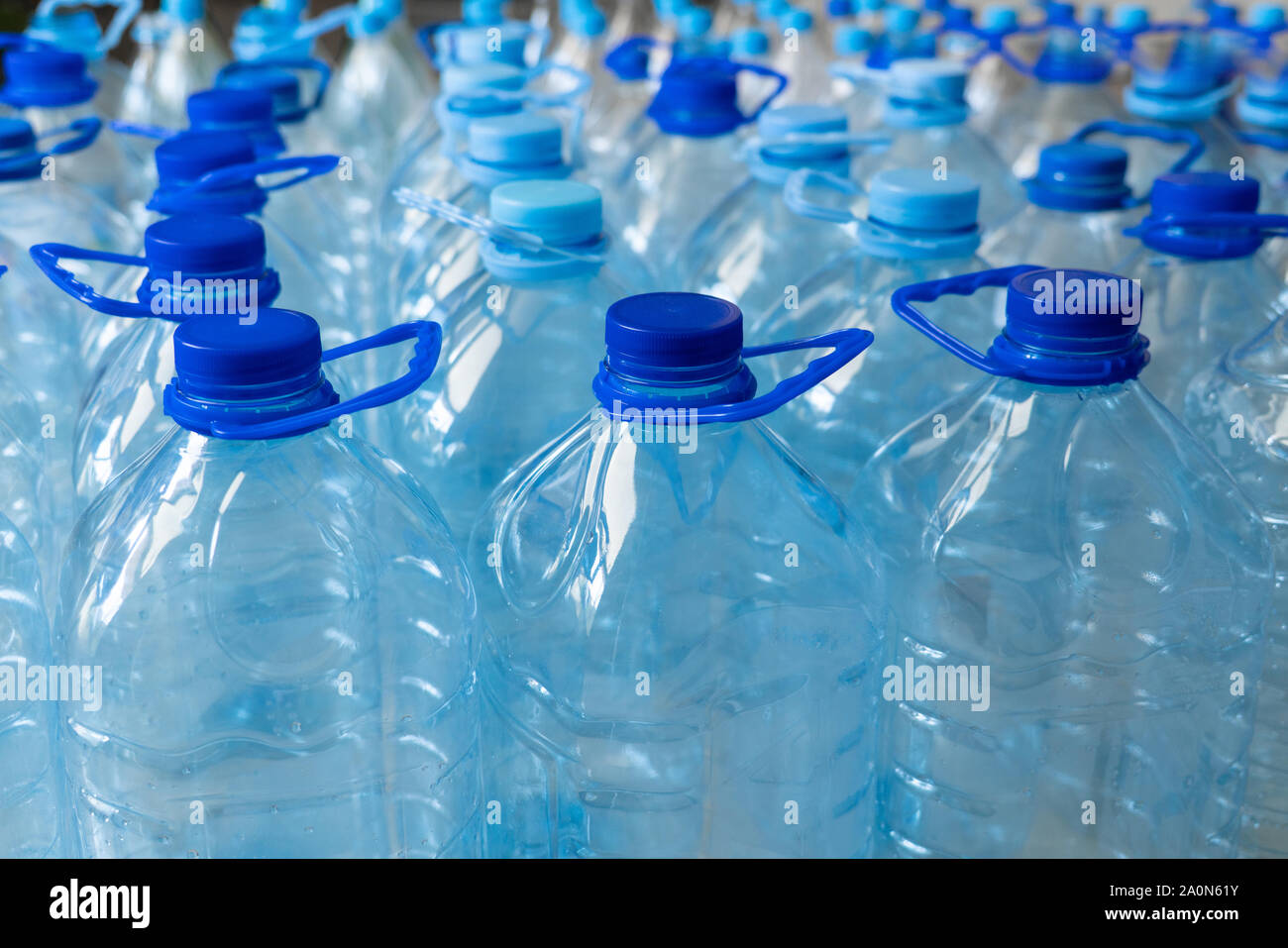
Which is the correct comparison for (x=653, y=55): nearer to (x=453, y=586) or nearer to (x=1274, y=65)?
(x=1274, y=65)

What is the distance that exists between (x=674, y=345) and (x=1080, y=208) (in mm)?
690

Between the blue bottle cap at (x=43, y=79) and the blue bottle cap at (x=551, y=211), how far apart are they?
896mm

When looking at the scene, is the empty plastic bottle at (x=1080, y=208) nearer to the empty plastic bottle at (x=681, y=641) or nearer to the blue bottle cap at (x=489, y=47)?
the empty plastic bottle at (x=681, y=641)

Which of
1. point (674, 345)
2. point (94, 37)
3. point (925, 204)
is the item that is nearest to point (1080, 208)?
point (925, 204)

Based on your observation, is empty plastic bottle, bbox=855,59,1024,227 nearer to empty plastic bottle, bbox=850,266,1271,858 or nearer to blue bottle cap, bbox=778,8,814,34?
blue bottle cap, bbox=778,8,814,34

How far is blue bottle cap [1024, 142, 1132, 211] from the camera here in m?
1.40

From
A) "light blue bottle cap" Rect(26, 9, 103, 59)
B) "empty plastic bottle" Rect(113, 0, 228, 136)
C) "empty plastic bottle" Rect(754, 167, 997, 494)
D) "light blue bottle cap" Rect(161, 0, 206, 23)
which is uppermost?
"light blue bottle cap" Rect(161, 0, 206, 23)

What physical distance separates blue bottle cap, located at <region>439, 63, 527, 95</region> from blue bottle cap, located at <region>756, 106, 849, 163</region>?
0.37m

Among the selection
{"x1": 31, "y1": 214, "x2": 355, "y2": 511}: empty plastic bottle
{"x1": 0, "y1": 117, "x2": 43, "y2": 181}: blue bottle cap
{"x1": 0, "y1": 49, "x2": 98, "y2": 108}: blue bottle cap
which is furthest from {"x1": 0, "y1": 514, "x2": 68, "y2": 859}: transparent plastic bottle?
{"x1": 0, "y1": 49, "x2": 98, "y2": 108}: blue bottle cap

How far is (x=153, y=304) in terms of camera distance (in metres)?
1.10

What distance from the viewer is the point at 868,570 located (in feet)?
3.51

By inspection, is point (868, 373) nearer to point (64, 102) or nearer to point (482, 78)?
point (482, 78)
